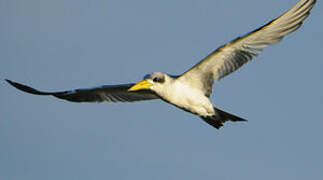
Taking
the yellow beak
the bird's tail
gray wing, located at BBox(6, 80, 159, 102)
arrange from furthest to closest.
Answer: gray wing, located at BBox(6, 80, 159, 102) → the bird's tail → the yellow beak

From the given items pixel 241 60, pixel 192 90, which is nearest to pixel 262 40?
pixel 241 60

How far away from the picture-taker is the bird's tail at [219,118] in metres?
13.3

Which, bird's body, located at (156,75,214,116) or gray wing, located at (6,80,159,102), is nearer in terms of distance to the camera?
bird's body, located at (156,75,214,116)

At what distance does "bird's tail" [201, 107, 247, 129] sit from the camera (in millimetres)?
13266

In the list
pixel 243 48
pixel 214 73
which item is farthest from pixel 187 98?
pixel 243 48

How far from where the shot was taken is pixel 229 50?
42.4 ft

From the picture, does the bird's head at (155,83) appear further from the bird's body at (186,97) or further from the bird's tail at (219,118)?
the bird's tail at (219,118)

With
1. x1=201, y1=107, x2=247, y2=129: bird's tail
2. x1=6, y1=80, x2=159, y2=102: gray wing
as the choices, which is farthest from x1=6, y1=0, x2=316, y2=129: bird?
x1=6, y1=80, x2=159, y2=102: gray wing

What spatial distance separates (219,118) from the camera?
43.8 feet

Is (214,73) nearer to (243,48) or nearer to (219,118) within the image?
(243,48)

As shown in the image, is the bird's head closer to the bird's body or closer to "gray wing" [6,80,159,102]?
the bird's body

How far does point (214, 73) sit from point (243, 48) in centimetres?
80

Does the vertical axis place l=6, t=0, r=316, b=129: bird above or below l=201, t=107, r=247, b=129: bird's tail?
above

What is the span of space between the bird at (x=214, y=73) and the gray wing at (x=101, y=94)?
0.52 meters
